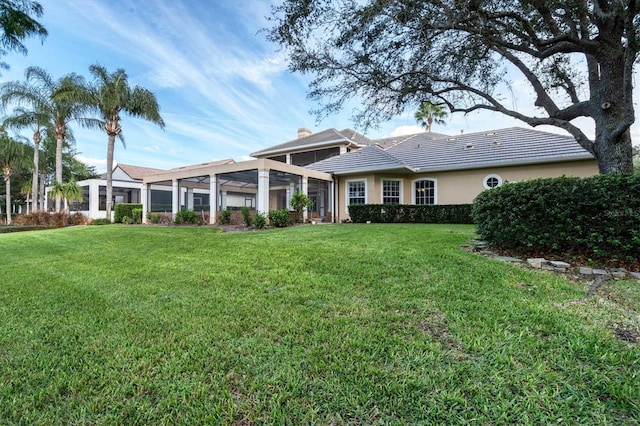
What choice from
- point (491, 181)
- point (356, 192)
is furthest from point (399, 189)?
point (491, 181)

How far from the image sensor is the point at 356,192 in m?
16.4

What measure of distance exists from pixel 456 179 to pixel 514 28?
8.64 metres

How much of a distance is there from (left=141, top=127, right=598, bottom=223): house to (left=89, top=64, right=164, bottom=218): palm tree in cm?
531

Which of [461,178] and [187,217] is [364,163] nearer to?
[461,178]

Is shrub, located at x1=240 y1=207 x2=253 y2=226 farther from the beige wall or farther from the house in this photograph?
the beige wall

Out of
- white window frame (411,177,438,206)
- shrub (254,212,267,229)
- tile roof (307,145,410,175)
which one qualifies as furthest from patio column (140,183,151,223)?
white window frame (411,177,438,206)

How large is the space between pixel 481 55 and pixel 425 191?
8595 mm

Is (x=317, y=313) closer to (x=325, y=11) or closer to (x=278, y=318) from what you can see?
(x=278, y=318)

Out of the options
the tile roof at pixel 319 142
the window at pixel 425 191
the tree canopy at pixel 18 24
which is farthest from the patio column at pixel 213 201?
the tile roof at pixel 319 142

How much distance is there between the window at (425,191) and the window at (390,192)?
95cm

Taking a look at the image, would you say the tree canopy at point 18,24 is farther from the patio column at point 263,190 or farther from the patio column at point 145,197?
the patio column at point 145,197

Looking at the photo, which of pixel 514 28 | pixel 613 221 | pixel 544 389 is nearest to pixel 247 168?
pixel 514 28

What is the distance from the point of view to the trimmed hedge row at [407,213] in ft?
44.5

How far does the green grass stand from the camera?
190cm
